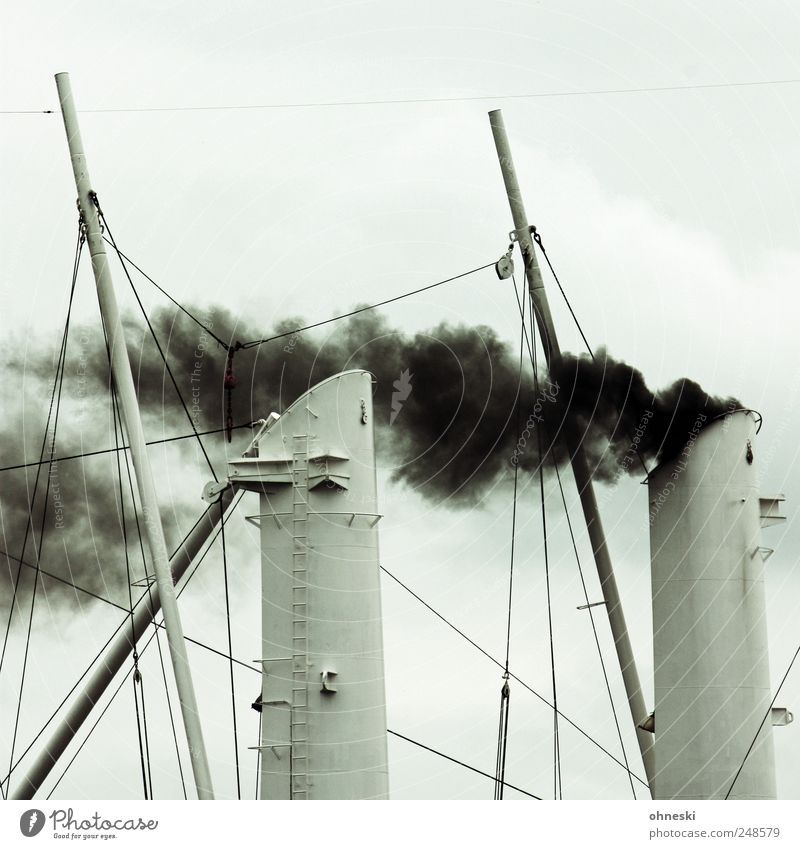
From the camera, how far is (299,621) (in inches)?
708

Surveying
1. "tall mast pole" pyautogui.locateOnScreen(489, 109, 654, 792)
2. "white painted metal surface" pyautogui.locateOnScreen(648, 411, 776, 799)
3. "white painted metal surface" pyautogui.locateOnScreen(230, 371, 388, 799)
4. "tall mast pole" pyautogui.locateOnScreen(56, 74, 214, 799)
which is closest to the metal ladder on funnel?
"white painted metal surface" pyautogui.locateOnScreen(230, 371, 388, 799)

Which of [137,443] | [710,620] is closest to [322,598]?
[137,443]

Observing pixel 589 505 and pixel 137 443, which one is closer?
pixel 137 443

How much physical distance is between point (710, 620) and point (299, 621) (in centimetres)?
388

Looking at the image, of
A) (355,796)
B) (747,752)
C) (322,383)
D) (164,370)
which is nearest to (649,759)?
(747,752)

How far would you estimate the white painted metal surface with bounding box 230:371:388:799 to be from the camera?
1773 centimetres

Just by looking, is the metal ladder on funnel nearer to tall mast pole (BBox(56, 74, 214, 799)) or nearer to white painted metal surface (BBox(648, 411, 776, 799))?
tall mast pole (BBox(56, 74, 214, 799))

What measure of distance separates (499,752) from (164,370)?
199 inches

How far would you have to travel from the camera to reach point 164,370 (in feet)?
61.5

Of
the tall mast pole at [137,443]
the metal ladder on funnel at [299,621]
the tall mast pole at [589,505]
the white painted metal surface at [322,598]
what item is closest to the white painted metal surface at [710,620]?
the tall mast pole at [589,505]

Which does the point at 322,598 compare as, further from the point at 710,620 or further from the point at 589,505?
the point at 710,620

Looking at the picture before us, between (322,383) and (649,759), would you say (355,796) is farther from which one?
(322,383)

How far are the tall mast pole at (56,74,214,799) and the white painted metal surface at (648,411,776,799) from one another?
14.4 feet

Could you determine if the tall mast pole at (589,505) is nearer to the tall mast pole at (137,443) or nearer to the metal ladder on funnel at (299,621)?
the metal ladder on funnel at (299,621)
